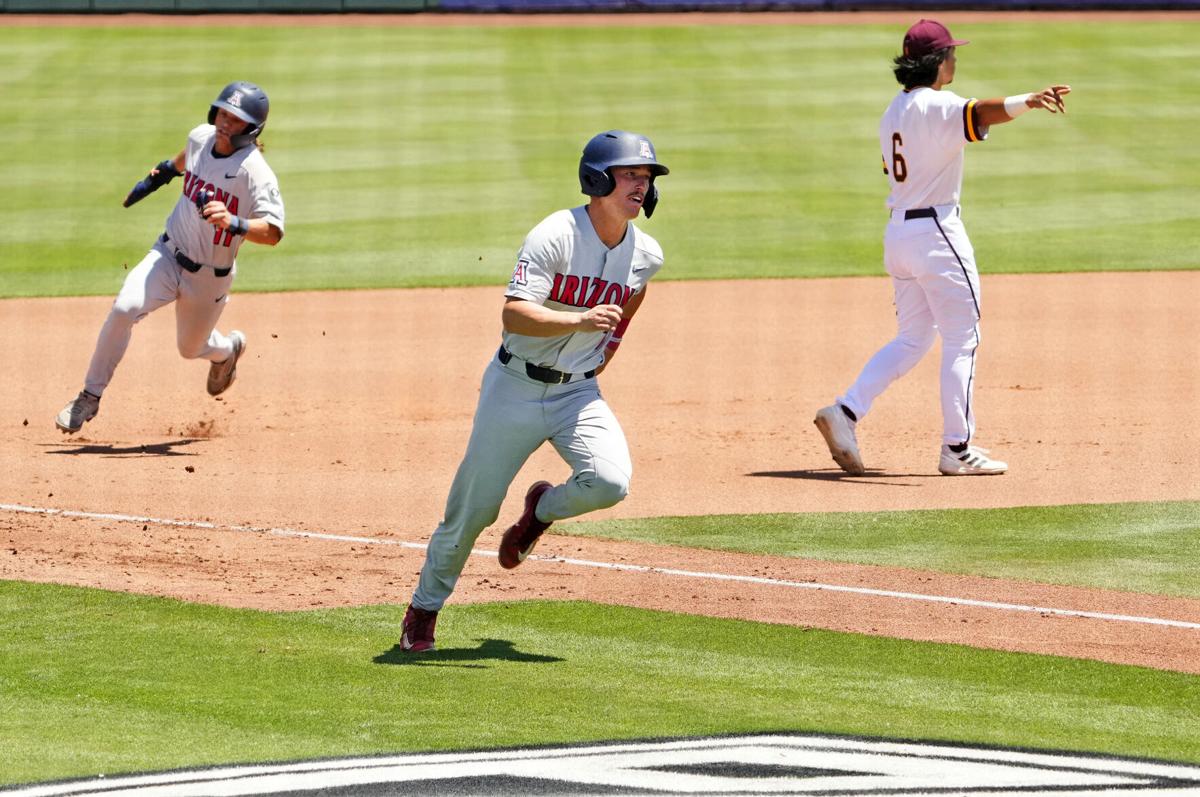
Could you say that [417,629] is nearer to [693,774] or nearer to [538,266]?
[538,266]

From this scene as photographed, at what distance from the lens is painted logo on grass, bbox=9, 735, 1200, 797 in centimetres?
496

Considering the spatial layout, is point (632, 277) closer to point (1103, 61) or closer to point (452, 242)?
point (452, 242)

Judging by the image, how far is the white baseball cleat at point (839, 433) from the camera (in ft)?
33.6

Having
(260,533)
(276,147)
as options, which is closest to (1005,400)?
(260,533)

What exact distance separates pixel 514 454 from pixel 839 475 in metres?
4.26

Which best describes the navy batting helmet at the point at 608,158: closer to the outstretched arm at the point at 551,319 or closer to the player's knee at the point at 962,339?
the outstretched arm at the point at 551,319

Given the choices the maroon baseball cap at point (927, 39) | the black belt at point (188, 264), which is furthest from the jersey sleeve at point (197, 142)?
the maroon baseball cap at point (927, 39)

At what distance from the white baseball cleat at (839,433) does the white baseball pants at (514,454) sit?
3.74m

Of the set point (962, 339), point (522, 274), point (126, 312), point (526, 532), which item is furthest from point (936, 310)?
point (126, 312)

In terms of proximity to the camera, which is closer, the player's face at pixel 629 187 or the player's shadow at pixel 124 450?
the player's face at pixel 629 187

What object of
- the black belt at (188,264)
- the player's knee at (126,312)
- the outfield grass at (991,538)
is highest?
the black belt at (188,264)

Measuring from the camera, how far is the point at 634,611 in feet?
24.4

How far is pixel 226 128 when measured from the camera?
1067cm

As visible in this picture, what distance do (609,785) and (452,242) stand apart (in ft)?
51.1
